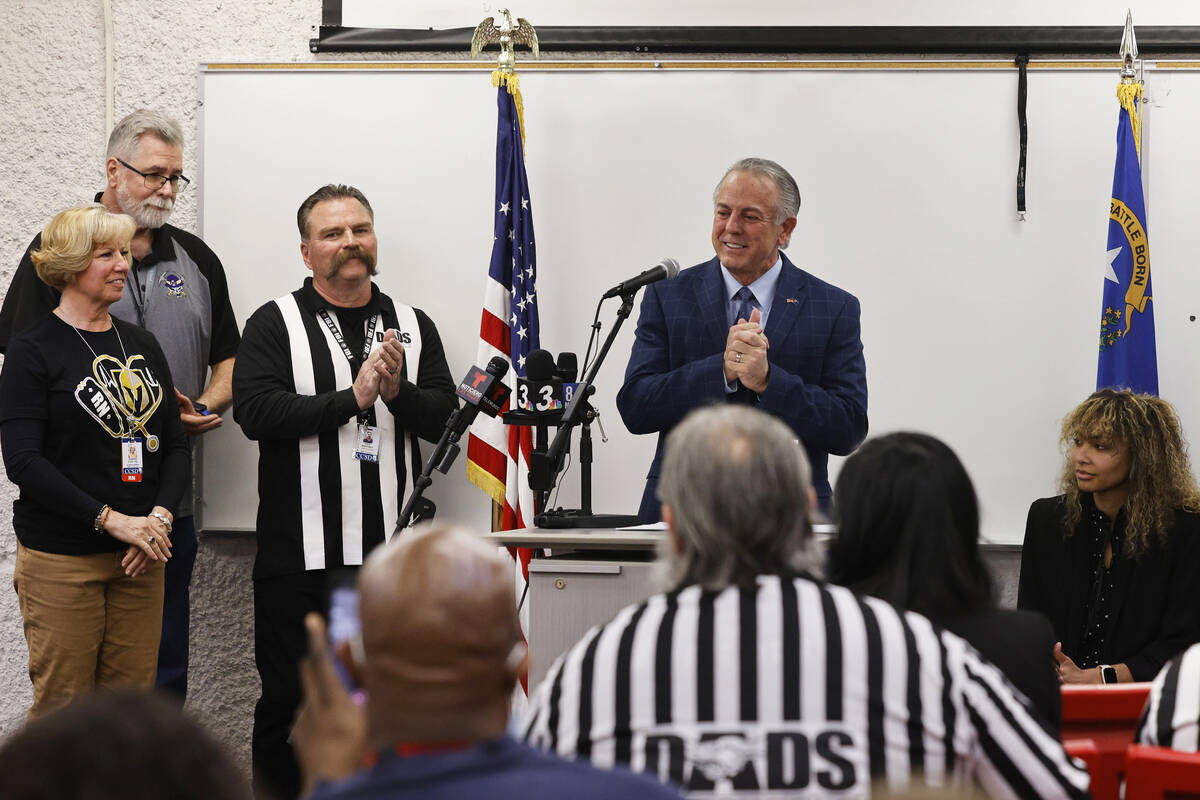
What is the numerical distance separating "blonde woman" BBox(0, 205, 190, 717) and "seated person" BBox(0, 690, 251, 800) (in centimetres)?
302

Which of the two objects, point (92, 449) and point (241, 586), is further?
point (241, 586)

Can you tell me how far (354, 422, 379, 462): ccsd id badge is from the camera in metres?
4.32

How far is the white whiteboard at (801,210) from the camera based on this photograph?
15.0 ft

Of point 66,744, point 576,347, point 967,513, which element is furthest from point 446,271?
point 66,744

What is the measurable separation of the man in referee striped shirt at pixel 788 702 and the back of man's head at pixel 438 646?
1.60ft

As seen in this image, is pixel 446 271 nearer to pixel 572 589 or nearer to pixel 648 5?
pixel 648 5

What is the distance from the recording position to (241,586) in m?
4.88

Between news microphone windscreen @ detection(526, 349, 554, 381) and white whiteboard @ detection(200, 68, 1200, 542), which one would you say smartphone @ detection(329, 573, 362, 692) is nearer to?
news microphone windscreen @ detection(526, 349, 554, 381)

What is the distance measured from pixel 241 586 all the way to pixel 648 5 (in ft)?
8.66

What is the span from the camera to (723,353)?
356 cm

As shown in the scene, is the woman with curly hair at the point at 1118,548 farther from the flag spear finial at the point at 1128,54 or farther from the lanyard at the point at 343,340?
the lanyard at the point at 343,340

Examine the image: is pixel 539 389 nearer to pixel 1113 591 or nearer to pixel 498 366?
pixel 498 366

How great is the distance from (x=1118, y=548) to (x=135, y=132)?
11.1ft

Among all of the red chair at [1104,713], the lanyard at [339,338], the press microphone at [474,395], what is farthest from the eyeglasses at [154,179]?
the red chair at [1104,713]
